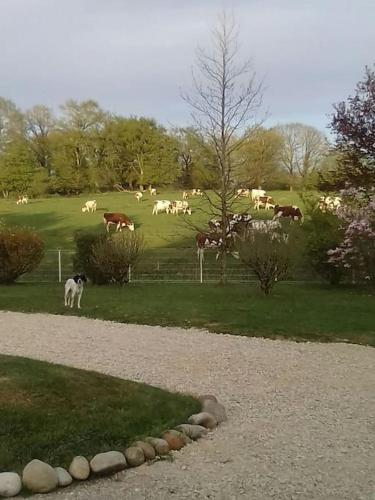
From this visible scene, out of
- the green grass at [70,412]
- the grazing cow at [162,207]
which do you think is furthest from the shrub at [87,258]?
the grazing cow at [162,207]

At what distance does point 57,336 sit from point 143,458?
22.6 feet

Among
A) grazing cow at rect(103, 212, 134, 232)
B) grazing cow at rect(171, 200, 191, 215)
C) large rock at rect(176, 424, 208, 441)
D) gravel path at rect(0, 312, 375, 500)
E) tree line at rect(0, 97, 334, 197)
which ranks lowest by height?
gravel path at rect(0, 312, 375, 500)

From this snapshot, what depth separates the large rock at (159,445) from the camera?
219 inches

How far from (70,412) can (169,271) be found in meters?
19.2

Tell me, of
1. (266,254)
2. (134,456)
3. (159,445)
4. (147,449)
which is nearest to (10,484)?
(134,456)

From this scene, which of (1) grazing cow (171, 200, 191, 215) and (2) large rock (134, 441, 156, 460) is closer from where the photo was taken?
(2) large rock (134, 441, 156, 460)

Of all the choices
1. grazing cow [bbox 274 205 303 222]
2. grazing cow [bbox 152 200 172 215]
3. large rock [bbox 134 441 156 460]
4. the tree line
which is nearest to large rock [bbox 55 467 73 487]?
large rock [bbox 134 441 156 460]

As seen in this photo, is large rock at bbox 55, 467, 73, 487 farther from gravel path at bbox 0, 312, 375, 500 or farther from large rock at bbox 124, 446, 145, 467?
large rock at bbox 124, 446, 145, 467

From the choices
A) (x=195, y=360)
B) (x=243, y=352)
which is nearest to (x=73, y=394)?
(x=195, y=360)

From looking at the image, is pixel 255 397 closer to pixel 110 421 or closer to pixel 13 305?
pixel 110 421

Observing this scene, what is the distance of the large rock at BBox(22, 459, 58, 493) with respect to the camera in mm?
4746

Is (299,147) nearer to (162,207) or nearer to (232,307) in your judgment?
(162,207)

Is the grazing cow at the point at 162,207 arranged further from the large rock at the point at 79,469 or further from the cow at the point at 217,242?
the large rock at the point at 79,469

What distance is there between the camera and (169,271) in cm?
2516
